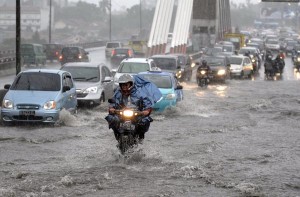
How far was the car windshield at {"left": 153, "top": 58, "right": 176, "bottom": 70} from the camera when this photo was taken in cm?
3534

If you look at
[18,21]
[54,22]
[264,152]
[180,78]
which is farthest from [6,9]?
[264,152]

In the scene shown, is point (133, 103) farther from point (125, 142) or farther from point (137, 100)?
point (125, 142)

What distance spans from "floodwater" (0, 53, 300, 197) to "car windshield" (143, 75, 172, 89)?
2.73 feet

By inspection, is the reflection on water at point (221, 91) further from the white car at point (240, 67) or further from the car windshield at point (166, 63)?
the white car at point (240, 67)

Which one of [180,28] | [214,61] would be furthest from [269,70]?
[180,28]

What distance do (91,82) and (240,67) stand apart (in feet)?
76.5

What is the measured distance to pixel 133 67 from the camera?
95.3ft

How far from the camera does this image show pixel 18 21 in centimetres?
2402

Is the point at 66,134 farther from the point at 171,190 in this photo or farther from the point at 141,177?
the point at 171,190

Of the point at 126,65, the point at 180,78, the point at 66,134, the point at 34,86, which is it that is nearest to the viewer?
the point at 66,134

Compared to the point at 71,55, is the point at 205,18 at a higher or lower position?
higher

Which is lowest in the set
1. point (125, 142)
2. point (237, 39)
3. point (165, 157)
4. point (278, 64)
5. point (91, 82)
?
point (165, 157)

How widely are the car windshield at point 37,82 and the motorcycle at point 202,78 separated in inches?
713

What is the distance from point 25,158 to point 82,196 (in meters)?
3.96
